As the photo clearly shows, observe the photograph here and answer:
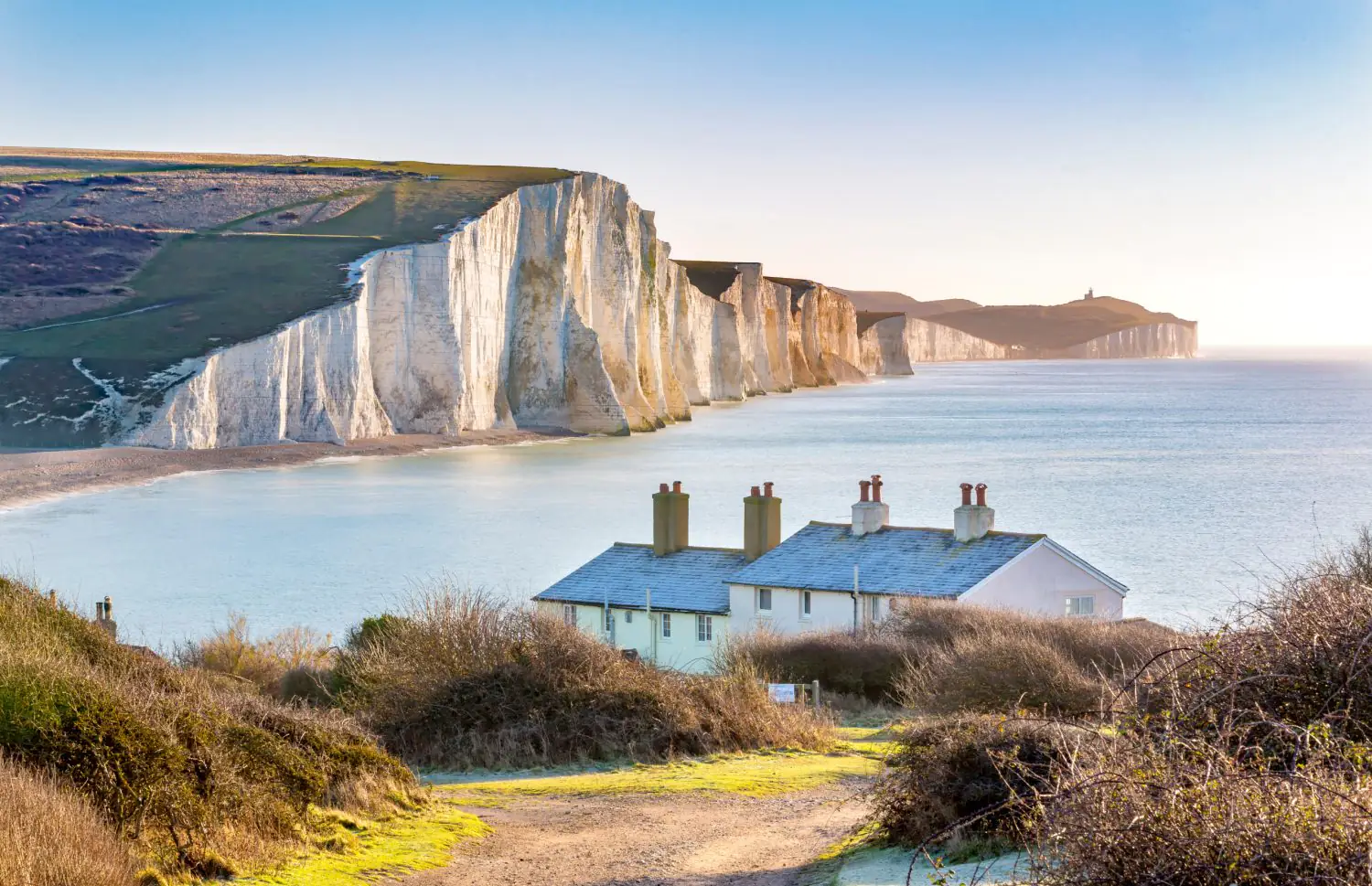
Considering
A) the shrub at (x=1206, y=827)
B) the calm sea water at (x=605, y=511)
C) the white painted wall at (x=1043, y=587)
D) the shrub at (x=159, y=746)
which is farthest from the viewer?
the calm sea water at (x=605, y=511)

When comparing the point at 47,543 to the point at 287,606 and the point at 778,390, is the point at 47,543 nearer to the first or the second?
the point at 287,606

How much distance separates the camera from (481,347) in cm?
9425

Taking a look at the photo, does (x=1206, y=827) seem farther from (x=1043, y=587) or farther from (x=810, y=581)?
(x=1043, y=587)

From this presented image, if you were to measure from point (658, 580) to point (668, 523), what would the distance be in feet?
5.69

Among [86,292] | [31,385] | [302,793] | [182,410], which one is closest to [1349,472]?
[182,410]

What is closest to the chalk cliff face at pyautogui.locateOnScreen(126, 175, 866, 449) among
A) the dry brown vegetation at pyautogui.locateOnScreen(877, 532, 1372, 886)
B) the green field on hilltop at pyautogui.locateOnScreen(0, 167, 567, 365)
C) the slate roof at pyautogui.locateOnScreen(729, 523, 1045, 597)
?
the green field on hilltop at pyautogui.locateOnScreen(0, 167, 567, 365)

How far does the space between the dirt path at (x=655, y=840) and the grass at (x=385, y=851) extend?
20 centimetres

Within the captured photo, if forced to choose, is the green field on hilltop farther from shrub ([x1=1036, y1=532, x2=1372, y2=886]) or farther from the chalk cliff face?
shrub ([x1=1036, y1=532, x2=1372, y2=886])

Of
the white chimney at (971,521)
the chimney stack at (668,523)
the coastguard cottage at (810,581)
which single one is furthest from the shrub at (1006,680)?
the chimney stack at (668,523)

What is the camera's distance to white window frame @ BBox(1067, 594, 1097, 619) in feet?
100.0

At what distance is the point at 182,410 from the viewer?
74.4 metres

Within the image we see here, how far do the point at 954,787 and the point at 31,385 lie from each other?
7244 centimetres

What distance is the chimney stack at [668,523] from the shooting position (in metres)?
32.7

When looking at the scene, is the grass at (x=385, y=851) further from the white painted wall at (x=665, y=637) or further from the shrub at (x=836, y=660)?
the white painted wall at (x=665, y=637)
